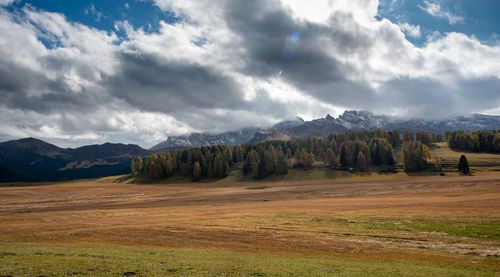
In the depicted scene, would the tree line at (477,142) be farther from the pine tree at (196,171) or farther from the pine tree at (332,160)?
the pine tree at (196,171)

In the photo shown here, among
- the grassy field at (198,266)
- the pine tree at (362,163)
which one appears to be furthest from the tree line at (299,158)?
the grassy field at (198,266)

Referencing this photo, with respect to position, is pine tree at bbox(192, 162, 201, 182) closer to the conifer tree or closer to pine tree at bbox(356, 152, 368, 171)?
the conifer tree

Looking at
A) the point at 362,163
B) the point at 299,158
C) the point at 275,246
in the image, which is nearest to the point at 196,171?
the point at 299,158

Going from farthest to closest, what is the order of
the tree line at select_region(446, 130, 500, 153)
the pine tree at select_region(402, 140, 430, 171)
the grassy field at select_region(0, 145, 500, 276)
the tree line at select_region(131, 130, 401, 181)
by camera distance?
1. the tree line at select_region(446, 130, 500, 153)
2. the tree line at select_region(131, 130, 401, 181)
3. the pine tree at select_region(402, 140, 430, 171)
4. the grassy field at select_region(0, 145, 500, 276)

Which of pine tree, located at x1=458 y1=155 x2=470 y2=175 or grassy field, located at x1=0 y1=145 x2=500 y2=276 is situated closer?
grassy field, located at x1=0 y1=145 x2=500 y2=276

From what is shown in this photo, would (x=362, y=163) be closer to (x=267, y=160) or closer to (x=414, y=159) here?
(x=414, y=159)

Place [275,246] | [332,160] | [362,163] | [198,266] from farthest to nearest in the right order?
[332,160], [362,163], [275,246], [198,266]

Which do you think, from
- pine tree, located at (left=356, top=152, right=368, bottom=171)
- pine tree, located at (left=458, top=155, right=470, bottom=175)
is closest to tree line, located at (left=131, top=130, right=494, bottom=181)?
pine tree, located at (left=356, top=152, right=368, bottom=171)

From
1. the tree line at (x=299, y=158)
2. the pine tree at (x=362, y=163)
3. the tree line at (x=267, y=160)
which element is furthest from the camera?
the tree line at (x=267, y=160)

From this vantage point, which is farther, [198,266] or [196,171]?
[196,171]

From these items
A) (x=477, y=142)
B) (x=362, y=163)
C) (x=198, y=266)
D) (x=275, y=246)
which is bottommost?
(x=275, y=246)

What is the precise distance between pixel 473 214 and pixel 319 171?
4006 inches

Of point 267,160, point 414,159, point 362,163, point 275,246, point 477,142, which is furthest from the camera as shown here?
point 477,142

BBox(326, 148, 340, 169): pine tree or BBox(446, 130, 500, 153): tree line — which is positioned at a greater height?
BBox(446, 130, 500, 153): tree line
